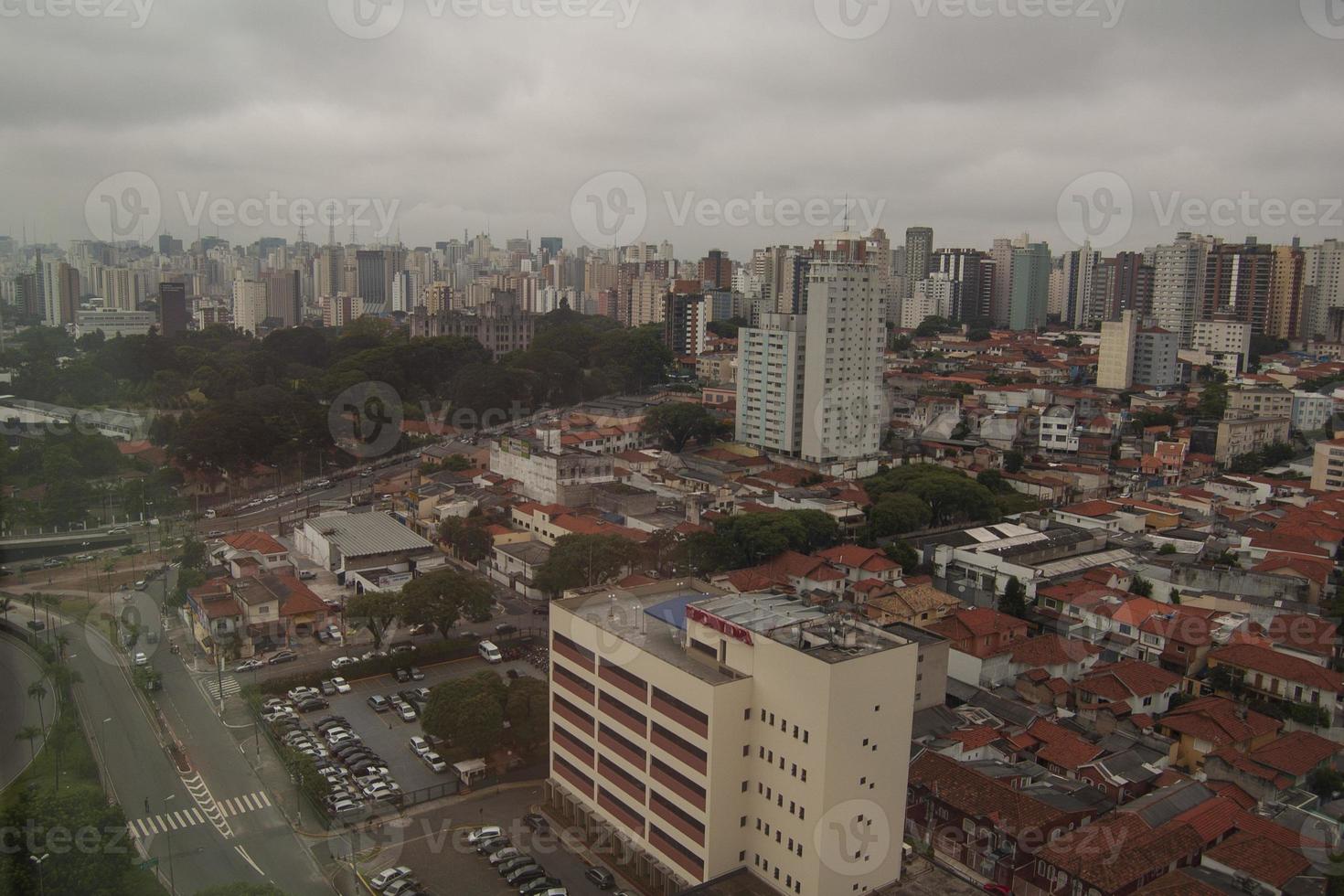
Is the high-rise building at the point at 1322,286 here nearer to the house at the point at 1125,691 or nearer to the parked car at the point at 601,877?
the house at the point at 1125,691

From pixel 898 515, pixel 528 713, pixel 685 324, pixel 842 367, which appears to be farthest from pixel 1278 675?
pixel 685 324

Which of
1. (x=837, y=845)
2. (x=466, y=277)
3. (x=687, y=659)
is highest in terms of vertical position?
(x=466, y=277)

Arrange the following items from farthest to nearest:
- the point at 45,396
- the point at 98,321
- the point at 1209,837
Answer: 1. the point at 98,321
2. the point at 45,396
3. the point at 1209,837

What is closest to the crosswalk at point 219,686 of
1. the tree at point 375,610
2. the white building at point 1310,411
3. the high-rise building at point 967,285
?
the tree at point 375,610

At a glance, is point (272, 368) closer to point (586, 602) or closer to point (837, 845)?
point (586, 602)

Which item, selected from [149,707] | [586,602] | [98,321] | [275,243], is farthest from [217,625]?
[275,243]

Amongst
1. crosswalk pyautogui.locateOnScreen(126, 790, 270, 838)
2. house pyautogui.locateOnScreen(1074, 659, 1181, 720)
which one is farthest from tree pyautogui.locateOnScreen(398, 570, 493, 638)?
house pyautogui.locateOnScreen(1074, 659, 1181, 720)
